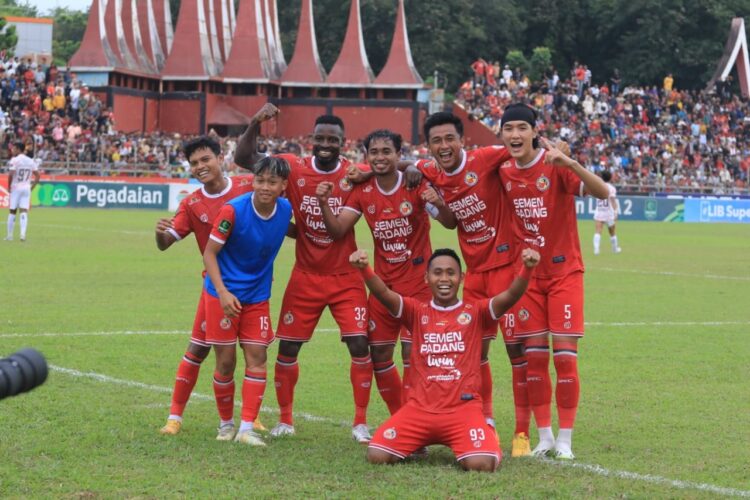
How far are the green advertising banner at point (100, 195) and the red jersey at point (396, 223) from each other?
119 feet

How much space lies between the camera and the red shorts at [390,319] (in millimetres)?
8742

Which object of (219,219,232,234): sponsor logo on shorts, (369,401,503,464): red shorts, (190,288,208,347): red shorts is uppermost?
A: (219,219,232,234): sponsor logo on shorts

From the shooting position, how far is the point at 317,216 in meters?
8.85

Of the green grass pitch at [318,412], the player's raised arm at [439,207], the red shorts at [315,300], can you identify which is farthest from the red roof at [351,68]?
the player's raised arm at [439,207]

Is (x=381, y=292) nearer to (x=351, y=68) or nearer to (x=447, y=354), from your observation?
(x=447, y=354)

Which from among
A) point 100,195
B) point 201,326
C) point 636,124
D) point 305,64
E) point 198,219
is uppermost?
point 305,64

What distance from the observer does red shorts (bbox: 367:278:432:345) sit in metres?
8.74

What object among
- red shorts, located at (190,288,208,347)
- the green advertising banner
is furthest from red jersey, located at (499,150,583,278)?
the green advertising banner

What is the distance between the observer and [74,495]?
6.67 meters

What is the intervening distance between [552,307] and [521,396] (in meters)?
0.70

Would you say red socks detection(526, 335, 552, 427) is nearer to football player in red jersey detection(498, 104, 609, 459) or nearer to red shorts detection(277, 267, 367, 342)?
football player in red jersey detection(498, 104, 609, 459)

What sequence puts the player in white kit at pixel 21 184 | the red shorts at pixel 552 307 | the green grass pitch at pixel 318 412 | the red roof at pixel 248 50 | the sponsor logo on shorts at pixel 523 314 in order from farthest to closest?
the red roof at pixel 248 50
the player in white kit at pixel 21 184
the sponsor logo on shorts at pixel 523 314
the red shorts at pixel 552 307
the green grass pitch at pixel 318 412

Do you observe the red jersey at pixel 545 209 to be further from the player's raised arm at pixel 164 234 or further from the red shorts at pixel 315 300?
the player's raised arm at pixel 164 234

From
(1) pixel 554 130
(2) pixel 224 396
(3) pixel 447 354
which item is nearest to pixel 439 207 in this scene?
(3) pixel 447 354
